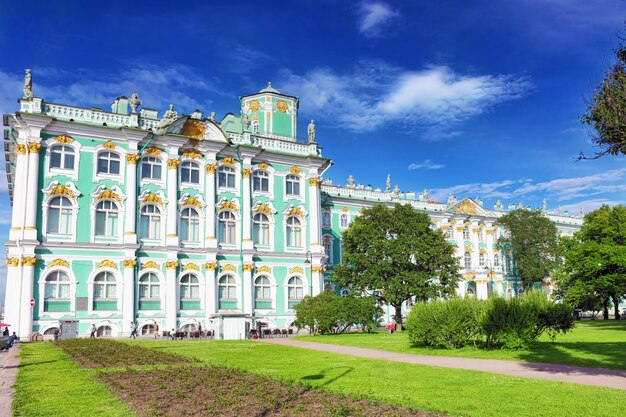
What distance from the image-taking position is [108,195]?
45.3 m

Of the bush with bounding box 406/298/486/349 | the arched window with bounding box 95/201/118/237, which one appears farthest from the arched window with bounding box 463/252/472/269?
the bush with bounding box 406/298/486/349

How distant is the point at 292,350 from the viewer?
88.7ft

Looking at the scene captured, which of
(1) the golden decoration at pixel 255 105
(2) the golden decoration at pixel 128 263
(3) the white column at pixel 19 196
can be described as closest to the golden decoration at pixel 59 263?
(3) the white column at pixel 19 196

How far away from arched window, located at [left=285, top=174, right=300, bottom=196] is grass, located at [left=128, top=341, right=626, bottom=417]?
3416cm

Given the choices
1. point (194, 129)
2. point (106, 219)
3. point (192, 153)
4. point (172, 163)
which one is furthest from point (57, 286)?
point (194, 129)

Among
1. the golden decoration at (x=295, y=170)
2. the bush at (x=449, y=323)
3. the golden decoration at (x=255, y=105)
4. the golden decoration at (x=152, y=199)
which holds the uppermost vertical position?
the golden decoration at (x=255, y=105)

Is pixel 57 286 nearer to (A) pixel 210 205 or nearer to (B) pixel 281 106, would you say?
(A) pixel 210 205

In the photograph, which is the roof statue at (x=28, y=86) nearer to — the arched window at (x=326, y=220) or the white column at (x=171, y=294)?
the white column at (x=171, y=294)

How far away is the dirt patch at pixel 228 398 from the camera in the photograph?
10.9 metres

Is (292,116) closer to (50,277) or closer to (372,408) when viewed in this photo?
(50,277)

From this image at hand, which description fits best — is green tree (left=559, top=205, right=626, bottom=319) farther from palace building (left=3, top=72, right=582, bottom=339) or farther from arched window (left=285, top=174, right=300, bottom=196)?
arched window (left=285, top=174, right=300, bottom=196)

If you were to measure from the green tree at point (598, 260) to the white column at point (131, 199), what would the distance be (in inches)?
1486

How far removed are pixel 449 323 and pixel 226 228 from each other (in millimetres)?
29128

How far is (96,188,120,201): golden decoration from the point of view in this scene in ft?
148
